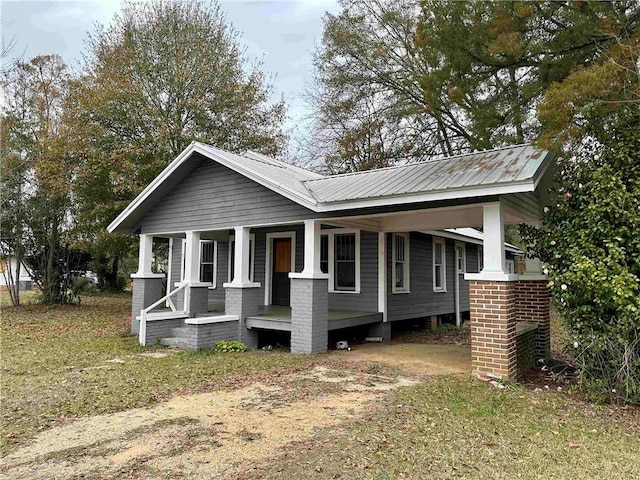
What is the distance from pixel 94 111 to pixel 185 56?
13.7ft

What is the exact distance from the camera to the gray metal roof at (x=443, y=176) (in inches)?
261

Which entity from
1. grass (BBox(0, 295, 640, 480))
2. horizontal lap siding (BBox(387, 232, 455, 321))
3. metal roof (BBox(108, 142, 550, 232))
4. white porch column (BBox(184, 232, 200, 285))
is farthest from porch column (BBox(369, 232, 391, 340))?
white porch column (BBox(184, 232, 200, 285))

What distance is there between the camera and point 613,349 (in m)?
5.69

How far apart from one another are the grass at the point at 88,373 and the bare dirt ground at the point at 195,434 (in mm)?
444

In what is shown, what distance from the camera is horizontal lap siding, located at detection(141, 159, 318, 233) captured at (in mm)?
9430

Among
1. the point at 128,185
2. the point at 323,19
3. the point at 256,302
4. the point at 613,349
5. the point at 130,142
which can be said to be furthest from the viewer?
the point at 323,19

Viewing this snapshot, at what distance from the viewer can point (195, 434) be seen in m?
4.50

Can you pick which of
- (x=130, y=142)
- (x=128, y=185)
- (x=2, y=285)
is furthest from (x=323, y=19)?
(x=2, y=285)

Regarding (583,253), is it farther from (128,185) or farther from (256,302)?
(128,185)

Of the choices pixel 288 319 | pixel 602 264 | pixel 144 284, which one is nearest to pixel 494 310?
pixel 602 264

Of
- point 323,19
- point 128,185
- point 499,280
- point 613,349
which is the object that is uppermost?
point 323,19

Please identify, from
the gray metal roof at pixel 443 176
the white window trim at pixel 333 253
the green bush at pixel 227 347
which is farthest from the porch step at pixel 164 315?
the gray metal roof at pixel 443 176

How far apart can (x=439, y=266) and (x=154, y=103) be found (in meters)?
12.2

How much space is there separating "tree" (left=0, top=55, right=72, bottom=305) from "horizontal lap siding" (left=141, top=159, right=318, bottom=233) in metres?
6.09
